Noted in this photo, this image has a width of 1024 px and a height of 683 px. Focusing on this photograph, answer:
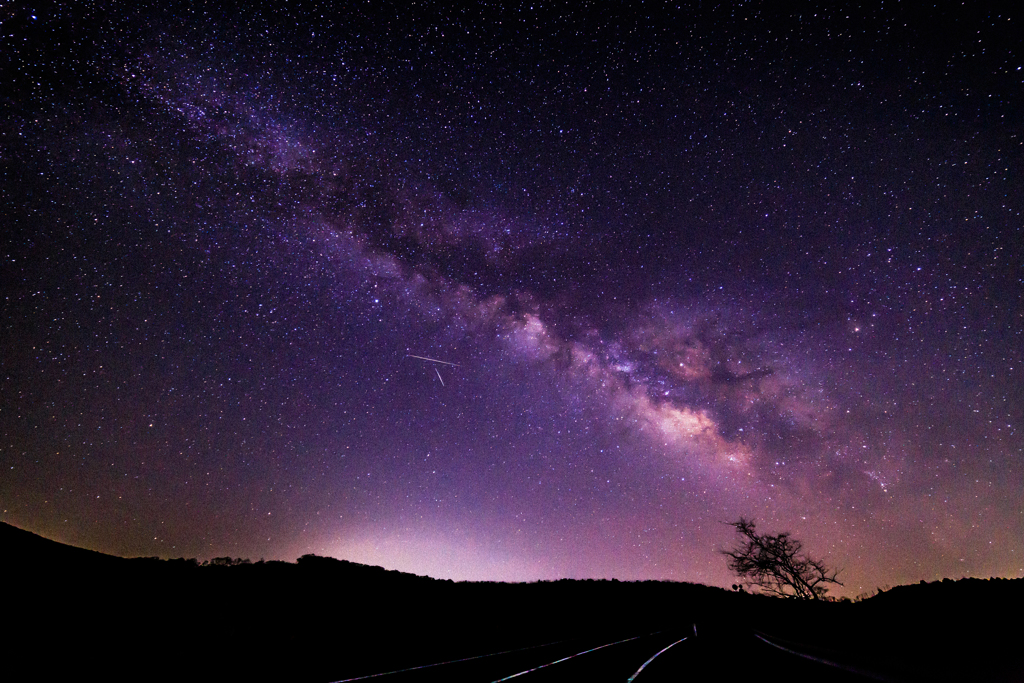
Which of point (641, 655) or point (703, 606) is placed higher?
point (641, 655)

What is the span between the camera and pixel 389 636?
15.2m

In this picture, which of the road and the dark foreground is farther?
the dark foreground

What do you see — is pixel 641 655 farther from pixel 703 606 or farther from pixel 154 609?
pixel 703 606

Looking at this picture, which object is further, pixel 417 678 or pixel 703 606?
pixel 703 606

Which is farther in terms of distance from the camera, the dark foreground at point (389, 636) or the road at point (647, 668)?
the dark foreground at point (389, 636)

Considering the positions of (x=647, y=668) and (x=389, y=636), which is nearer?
(x=647, y=668)

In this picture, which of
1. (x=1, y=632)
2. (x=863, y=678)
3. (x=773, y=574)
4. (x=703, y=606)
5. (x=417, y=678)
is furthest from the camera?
(x=703, y=606)

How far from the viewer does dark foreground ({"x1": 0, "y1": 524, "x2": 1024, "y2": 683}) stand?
7.99 m

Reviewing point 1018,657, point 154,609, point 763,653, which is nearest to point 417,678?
point 763,653

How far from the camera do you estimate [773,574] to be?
36156mm

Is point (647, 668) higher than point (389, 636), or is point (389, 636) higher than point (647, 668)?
point (647, 668)

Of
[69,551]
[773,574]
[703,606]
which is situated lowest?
[703,606]

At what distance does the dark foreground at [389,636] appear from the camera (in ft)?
26.2

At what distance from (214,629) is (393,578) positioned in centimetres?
2240
